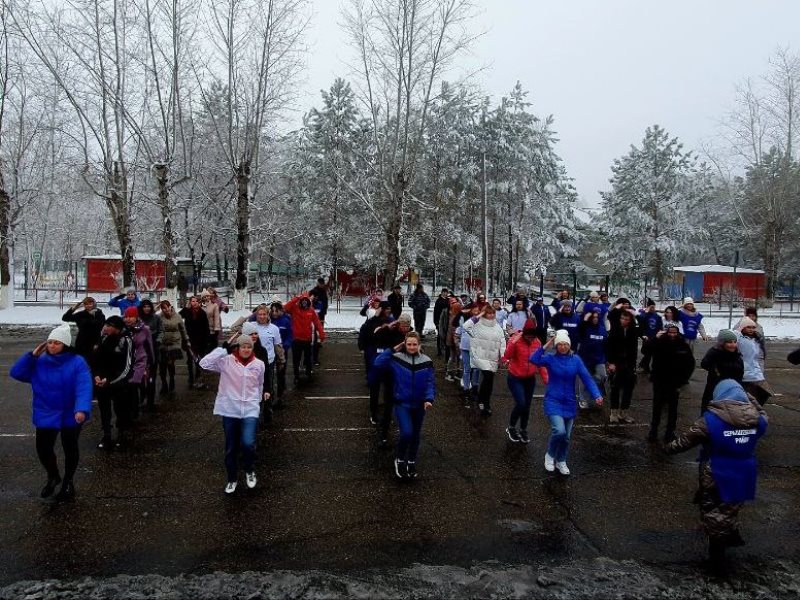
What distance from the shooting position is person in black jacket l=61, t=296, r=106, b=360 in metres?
8.33

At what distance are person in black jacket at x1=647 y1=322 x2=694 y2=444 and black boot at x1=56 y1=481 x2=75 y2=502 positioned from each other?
698 cm

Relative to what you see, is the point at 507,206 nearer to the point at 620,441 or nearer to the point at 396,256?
the point at 396,256

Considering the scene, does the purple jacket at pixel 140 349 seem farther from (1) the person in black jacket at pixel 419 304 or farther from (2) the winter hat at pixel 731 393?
(1) the person in black jacket at pixel 419 304

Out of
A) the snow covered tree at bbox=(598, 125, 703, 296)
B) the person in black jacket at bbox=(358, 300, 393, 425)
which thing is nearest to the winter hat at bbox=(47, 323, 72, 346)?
the person in black jacket at bbox=(358, 300, 393, 425)

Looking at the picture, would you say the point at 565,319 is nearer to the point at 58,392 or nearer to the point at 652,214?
the point at 58,392

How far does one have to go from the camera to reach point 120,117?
22.2 meters

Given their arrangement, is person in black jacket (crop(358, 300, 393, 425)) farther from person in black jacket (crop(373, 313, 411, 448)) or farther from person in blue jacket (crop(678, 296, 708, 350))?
person in blue jacket (crop(678, 296, 708, 350))

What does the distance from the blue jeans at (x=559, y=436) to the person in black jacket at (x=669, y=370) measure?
205 centimetres

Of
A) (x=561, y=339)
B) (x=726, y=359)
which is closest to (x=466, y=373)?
(x=561, y=339)

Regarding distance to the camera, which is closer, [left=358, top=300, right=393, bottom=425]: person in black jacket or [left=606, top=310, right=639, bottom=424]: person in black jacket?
[left=358, top=300, right=393, bottom=425]: person in black jacket

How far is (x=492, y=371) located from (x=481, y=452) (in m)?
1.72

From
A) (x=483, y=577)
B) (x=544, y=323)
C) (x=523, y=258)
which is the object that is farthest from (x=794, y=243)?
(x=483, y=577)

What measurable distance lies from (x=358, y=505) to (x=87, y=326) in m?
5.83

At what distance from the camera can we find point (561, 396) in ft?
20.3
